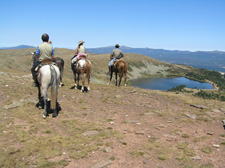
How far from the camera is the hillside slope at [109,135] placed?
6.34 metres

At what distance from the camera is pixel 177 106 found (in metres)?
14.3

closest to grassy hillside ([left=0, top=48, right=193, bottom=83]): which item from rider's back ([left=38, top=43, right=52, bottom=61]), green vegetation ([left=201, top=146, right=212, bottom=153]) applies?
rider's back ([left=38, top=43, right=52, bottom=61])

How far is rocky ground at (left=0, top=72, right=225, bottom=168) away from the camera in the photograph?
633cm

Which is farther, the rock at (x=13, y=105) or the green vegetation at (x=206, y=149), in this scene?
the rock at (x=13, y=105)

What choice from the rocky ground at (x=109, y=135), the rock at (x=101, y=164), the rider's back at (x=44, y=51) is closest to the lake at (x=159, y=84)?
the rocky ground at (x=109, y=135)

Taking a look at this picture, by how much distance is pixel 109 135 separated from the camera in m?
8.28

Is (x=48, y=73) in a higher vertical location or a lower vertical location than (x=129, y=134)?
higher

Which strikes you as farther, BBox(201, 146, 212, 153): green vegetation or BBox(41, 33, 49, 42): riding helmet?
BBox(41, 33, 49, 42): riding helmet

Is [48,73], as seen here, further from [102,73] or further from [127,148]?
[102,73]

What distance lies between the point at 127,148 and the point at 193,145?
9.16ft

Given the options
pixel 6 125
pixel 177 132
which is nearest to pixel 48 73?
pixel 6 125

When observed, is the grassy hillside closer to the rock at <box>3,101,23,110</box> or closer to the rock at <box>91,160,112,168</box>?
the rock at <box>3,101,23,110</box>

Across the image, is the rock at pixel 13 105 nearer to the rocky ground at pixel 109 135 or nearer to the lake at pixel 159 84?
the rocky ground at pixel 109 135

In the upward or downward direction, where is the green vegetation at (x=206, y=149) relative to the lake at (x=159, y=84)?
upward
